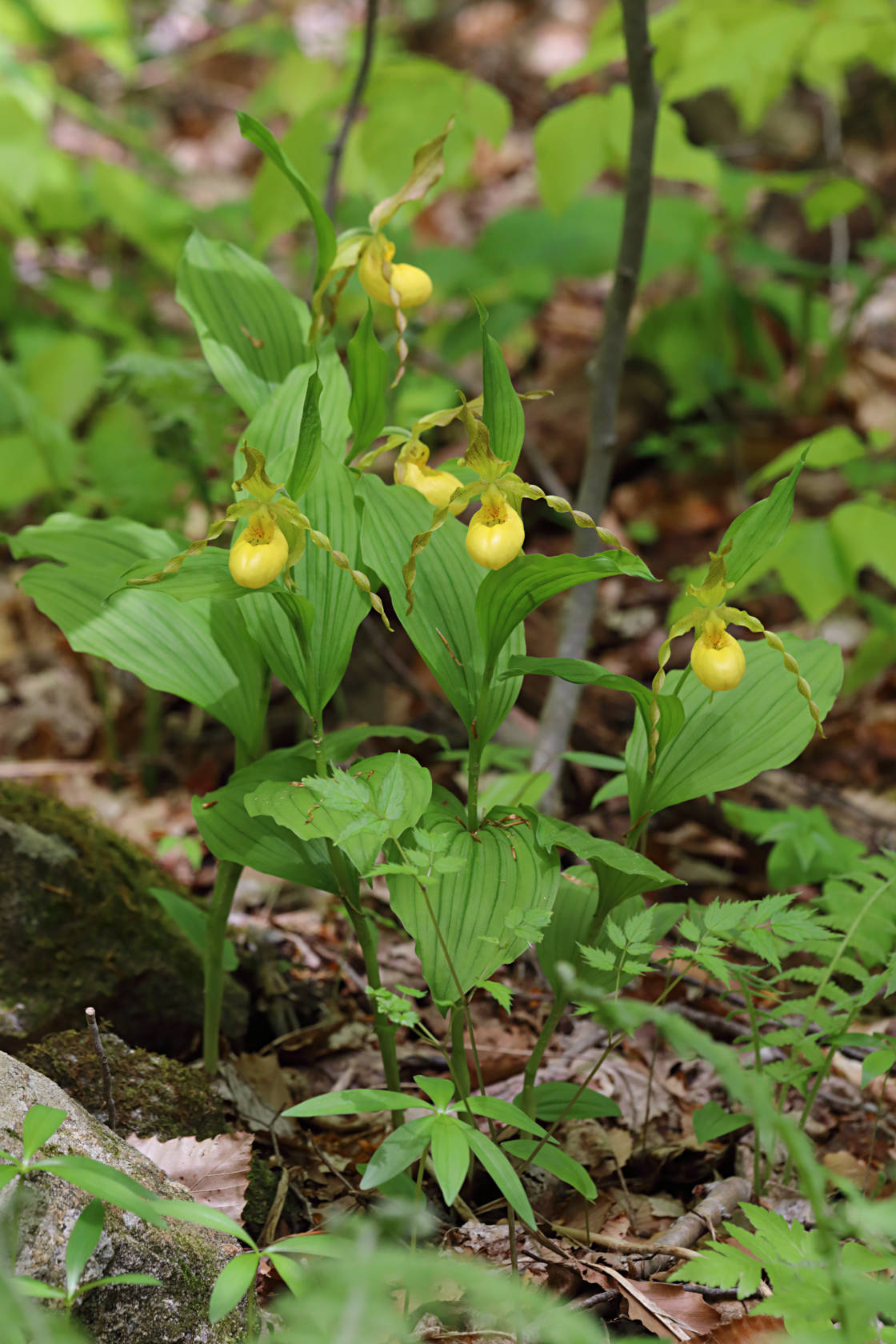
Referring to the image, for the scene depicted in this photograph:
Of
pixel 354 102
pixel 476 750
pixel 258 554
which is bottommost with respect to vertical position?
pixel 476 750

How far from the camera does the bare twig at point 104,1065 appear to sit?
1.14 m

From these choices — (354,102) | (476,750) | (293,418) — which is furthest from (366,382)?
(354,102)

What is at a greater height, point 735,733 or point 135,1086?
point 735,733

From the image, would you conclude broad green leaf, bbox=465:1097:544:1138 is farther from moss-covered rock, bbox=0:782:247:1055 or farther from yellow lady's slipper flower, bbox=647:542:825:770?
moss-covered rock, bbox=0:782:247:1055

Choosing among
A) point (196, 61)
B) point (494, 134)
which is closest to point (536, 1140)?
point (494, 134)

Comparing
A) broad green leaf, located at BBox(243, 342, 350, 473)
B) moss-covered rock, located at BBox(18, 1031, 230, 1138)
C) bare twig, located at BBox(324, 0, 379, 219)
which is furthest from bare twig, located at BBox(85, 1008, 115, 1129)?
bare twig, located at BBox(324, 0, 379, 219)

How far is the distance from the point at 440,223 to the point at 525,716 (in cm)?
391

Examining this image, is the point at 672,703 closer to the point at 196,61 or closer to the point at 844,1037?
the point at 844,1037

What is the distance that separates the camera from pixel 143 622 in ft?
4.50

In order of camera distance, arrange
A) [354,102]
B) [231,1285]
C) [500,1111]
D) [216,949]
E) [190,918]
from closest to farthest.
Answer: [231,1285], [500,1111], [216,949], [190,918], [354,102]

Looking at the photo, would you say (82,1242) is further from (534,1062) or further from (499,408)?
(499,408)

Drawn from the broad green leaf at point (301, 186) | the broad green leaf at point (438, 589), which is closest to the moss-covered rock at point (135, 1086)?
the broad green leaf at point (438, 589)

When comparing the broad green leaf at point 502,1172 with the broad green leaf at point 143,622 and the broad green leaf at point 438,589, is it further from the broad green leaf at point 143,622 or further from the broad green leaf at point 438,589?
the broad green leaf at point 143,622

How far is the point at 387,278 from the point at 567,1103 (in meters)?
1.18
